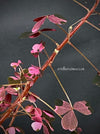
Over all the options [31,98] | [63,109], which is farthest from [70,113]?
[31,98]

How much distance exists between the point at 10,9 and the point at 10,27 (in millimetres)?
139

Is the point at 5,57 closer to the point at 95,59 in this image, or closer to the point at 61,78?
the point at 61,78

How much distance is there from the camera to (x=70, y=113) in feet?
2.15

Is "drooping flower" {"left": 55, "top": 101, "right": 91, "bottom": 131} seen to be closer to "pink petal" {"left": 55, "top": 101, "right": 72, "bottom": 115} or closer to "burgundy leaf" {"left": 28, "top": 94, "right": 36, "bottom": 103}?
"pink petal" {"left": 55, "top": 101, "right": 72, "bottom": 115}

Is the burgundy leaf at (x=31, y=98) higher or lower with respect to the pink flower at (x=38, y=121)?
higher

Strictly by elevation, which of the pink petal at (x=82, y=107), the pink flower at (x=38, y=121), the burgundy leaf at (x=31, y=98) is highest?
the burgundy leaf at (x=31, y=98)

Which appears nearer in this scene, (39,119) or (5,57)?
(39,119)

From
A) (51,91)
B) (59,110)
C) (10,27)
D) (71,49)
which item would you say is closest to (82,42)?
(71,49)

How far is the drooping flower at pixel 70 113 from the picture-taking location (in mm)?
626

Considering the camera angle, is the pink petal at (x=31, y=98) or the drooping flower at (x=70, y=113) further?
the pink petal at (x=31, y=98)

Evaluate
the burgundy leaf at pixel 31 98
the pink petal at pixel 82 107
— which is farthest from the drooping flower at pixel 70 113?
the burgundy leaf at pixel 31 98

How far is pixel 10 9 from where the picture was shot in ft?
5.31

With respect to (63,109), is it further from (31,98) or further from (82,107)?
(31,98)

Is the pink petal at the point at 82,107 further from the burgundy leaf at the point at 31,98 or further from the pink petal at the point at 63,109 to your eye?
the burgundy leaf at the point at 31,98
